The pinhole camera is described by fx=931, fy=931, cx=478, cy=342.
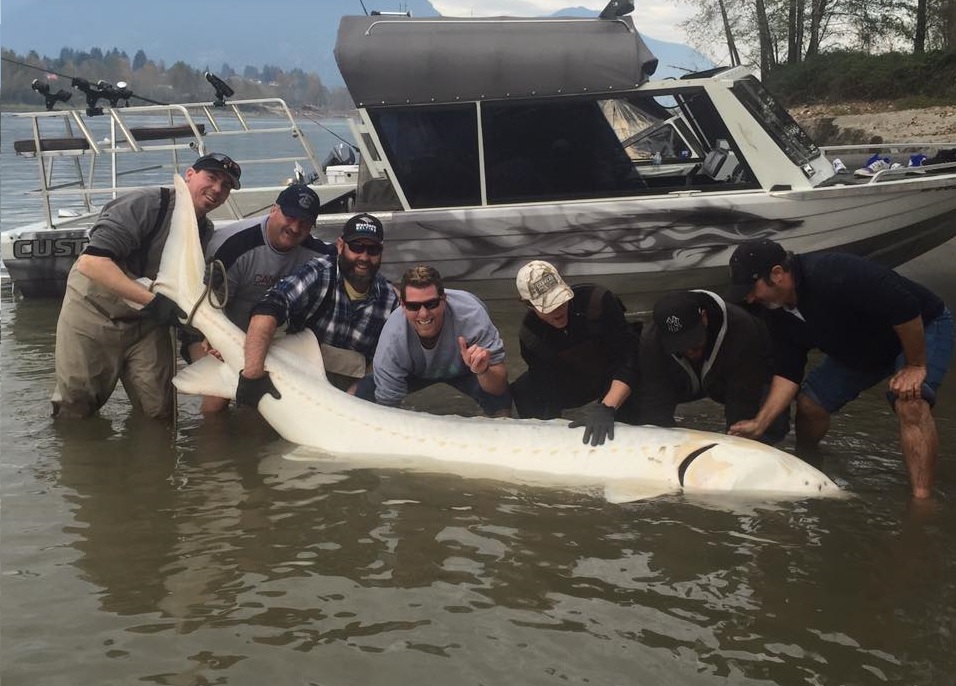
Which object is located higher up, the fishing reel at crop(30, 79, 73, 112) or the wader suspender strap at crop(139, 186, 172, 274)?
the fishing reel at crop(30, 79, 73, 112)

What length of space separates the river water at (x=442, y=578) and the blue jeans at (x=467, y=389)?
68cm

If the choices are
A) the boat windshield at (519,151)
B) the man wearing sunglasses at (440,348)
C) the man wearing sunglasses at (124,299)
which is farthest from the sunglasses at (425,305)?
the boat windshield at (519,151)

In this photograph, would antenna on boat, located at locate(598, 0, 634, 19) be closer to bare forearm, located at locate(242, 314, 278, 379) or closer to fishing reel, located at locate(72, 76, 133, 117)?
bare forearm, located at locate(242, 314, 278, 379)

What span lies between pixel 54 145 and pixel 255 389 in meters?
6.40

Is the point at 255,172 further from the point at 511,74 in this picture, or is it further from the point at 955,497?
the point at 955,497

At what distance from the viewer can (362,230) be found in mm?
5418

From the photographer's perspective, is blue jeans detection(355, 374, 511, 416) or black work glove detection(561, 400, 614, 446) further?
blue jeans detection(355, 374, 511, 416)

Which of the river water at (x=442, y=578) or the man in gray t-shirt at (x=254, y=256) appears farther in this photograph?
the man in gray t-shirt at (x=254, y=256)

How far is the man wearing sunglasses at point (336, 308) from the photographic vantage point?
5.41 m

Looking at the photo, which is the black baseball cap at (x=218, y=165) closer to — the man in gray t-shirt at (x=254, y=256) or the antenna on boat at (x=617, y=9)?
the man in gray t-shirt at (x=254, y=256)

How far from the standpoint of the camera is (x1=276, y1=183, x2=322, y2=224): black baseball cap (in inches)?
222

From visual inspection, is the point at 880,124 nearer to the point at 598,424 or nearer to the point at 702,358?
the point at 702,358

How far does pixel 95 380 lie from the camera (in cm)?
586

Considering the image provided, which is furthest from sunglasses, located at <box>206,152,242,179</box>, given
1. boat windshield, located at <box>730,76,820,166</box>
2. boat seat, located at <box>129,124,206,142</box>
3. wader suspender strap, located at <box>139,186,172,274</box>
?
boat seat, located at <box>129,124,206,142</box>
